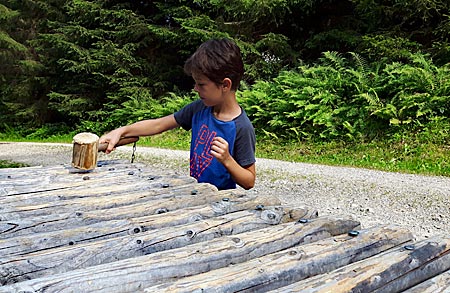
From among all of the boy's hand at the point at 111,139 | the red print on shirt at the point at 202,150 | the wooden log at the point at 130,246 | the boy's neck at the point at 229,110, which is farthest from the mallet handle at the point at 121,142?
the wooden log at the point at 130,246

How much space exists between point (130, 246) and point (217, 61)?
52.0 inches

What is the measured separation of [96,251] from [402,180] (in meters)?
7.45

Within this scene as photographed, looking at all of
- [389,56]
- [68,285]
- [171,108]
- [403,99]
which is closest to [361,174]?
[403,99]

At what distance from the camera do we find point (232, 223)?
7.29 feet

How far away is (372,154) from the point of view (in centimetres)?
1091

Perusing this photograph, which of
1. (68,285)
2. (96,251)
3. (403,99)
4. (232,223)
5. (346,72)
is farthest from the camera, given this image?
(346,72)

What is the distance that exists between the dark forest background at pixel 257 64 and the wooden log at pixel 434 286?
31.1ft

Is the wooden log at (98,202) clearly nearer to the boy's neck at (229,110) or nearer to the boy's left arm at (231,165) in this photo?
the boy's left arm at (231,165)

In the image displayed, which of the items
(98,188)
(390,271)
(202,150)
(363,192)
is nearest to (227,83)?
(202,150)

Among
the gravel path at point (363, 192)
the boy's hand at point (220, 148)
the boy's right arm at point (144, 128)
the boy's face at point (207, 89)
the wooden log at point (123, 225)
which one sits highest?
the boy's face at point (207, 89)

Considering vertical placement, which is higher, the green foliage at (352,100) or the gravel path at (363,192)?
the green foliage at (352,100)

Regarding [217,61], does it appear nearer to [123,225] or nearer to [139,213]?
[139,213]

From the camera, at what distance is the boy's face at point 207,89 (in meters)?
2.87

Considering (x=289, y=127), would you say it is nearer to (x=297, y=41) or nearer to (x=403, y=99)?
(x=403, y=99)
